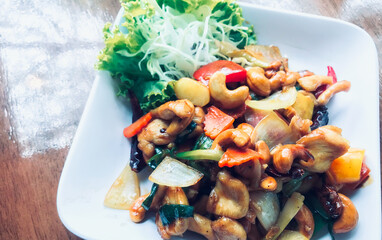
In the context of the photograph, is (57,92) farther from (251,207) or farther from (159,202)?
(251,207)

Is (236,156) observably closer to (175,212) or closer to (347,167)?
(175,212)

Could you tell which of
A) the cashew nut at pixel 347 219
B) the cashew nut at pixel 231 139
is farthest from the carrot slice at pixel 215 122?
the cashew nut at pixel 347 219

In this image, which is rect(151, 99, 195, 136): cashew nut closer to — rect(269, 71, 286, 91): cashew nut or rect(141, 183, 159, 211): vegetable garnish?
rect(141, 183, 159, 211): vegetable garnish

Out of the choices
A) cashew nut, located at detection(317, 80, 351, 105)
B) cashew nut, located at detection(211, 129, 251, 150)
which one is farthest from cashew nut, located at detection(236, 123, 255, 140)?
cashew nut, located at detection(317, 80, 351, 105)

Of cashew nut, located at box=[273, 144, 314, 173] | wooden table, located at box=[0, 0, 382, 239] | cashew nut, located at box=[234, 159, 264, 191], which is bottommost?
wooden table, located at box=[0, 0, 382, 239]

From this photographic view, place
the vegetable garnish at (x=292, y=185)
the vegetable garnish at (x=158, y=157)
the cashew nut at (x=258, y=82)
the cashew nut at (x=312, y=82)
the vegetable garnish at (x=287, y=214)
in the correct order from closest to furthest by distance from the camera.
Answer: the vegetable garnish at (x=287, y=214) → the vegetable garnish at (x=292, y=185) → the vegetable garnish at (x=158, y=157) → the cashew nut at (x=258, y=82) → the cashew nut at (x=312, y=82)

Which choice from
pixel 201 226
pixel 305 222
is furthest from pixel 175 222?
pixel 305 222

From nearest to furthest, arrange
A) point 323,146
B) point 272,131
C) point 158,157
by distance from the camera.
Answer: point 323,146 < point 272,131 < point 158,157

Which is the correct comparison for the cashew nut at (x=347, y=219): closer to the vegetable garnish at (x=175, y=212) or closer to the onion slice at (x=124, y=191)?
the vegetable garnish at (x=175, y=212)
